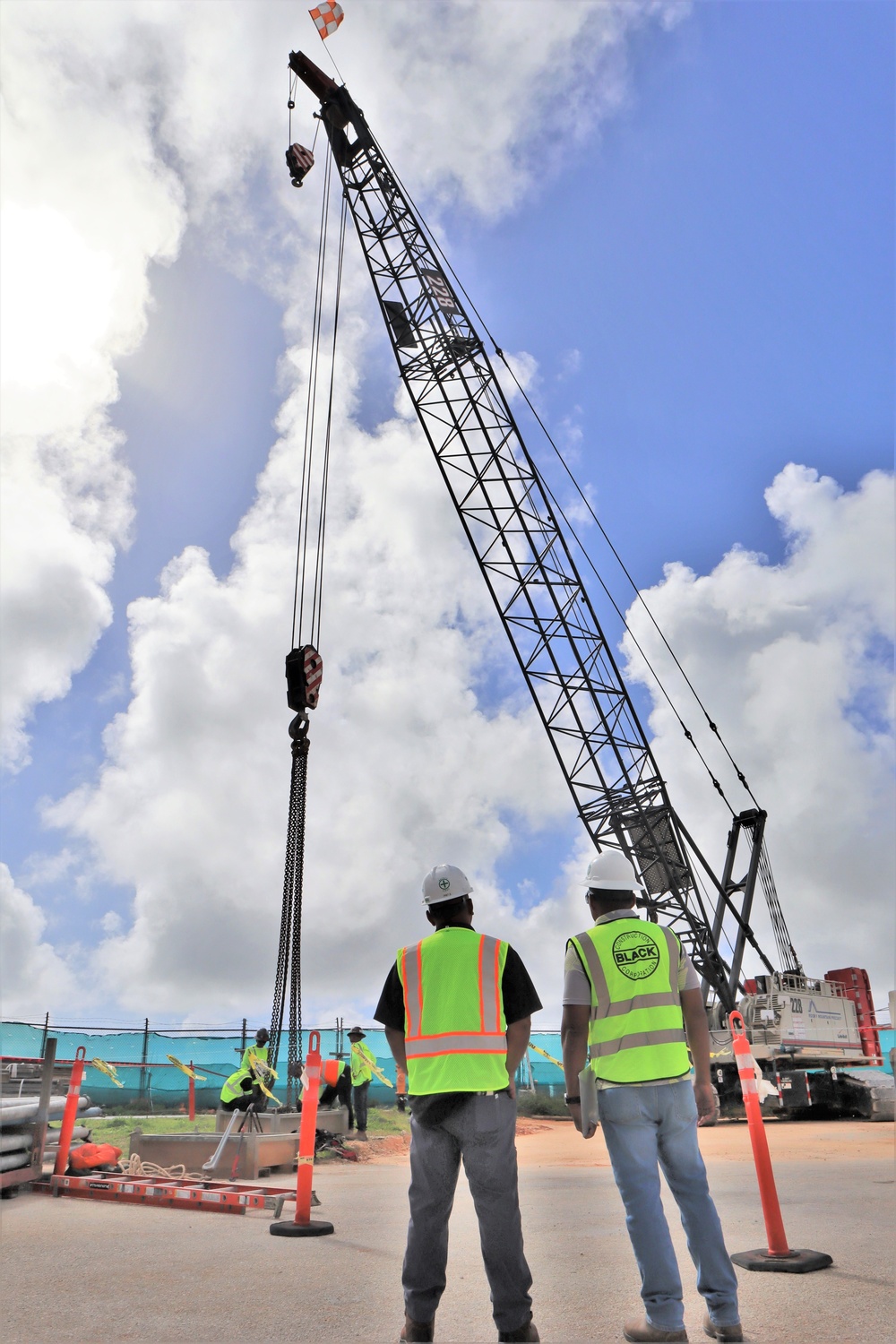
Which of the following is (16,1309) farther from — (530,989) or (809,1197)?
(809,1197)

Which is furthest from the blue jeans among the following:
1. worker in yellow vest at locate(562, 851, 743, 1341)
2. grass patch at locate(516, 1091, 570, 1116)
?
grass patch at locate(516, 1091, 570, 1116)

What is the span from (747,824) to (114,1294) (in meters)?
22.6

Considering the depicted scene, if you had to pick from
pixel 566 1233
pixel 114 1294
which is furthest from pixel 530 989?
pixel 566 1233

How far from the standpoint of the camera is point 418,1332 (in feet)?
12.2

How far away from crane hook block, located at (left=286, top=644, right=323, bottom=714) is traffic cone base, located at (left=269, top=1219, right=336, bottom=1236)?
326 inches

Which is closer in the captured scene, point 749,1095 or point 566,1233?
point 749,1095

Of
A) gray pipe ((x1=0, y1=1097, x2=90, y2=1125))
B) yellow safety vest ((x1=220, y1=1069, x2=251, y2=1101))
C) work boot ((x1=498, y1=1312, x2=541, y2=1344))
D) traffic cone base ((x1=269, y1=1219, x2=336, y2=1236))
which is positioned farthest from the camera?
yellow safety vest ((x1=220, y1=1069, x2=251, y2=1101))

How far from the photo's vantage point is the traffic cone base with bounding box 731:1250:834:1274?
4.87 metres

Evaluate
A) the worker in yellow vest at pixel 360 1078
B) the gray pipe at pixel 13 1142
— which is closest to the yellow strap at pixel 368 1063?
the worker in yellow vest at pixel 360 1078

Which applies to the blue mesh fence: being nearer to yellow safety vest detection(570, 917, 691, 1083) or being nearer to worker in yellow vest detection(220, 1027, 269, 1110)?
worker in yellow vest detection(220, 1027, 269, 1110)

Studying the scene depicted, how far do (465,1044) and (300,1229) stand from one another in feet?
11.4

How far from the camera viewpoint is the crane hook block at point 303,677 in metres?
14.3

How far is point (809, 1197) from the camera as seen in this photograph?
7.79 metres

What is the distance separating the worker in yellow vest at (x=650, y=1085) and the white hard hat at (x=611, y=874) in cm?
1
